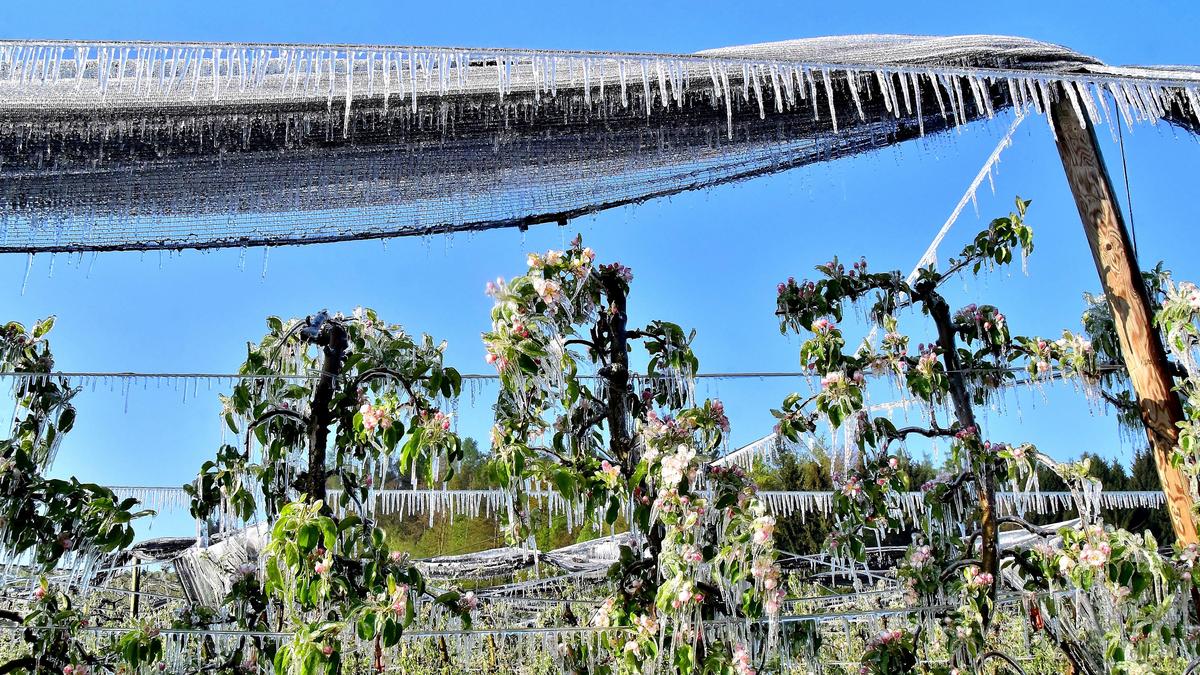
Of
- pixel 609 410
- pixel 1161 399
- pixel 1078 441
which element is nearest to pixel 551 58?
pixel 609 410

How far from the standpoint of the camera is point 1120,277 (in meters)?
1.93

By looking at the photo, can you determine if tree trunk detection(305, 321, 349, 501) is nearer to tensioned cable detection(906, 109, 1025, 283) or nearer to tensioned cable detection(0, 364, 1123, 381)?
tensioned cable detection(0, 364, 1123, 381)

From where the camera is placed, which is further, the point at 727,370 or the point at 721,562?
the point at 727,370

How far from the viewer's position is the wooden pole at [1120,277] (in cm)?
190

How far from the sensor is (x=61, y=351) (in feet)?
7.32

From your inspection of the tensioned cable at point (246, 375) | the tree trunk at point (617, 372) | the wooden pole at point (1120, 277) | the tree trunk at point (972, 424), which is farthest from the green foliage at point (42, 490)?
the wooden pole at point (1120, 277)

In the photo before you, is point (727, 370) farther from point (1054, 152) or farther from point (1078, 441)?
point (1078, 441)

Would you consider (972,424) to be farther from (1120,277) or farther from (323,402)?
(323,402)

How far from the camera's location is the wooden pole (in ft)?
6.23

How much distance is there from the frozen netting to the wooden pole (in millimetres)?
122

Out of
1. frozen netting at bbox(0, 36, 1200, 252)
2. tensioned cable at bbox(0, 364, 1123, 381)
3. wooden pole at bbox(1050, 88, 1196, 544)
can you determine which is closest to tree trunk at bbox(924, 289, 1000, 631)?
tensioned cable at bbox(0, 364, 1123, 381)

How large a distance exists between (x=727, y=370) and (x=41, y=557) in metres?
1.57

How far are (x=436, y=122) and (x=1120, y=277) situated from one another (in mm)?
1501

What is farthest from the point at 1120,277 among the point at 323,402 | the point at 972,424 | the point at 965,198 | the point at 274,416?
the point at 274,416
